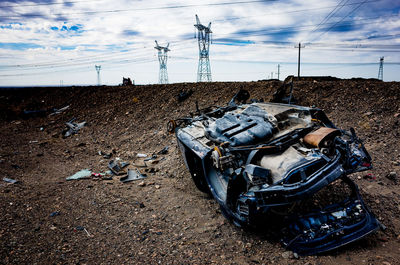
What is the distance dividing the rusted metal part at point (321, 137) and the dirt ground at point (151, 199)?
1298 millimetres

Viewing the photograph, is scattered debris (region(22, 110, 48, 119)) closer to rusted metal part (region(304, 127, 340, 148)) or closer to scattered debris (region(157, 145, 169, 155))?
scattered debris (region(157, 145, 169, 155))

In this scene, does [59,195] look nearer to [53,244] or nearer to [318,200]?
[53,244]

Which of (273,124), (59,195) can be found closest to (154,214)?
(59,195)

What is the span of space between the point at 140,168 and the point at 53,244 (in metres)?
3.40

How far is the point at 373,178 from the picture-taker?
476 cm

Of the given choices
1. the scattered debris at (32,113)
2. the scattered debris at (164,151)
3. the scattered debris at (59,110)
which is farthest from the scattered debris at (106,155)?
A: the scattered debris at (32,113)

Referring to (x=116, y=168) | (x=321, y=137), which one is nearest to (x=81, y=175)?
(x=116, y=168)

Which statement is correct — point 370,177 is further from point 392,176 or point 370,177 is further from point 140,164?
point 140,164

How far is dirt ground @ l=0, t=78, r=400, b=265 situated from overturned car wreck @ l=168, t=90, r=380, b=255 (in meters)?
0.27

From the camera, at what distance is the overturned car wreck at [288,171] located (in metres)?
2.84

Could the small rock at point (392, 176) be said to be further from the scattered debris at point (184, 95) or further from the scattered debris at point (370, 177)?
the scattered debris at point (184, 95)

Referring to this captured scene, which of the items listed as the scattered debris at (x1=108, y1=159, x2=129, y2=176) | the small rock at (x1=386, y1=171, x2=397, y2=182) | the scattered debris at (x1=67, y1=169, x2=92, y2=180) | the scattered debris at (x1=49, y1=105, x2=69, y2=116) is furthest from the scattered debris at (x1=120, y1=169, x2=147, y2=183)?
the scattered debris at (x1=49, y1=105, x2=69, y2=116)

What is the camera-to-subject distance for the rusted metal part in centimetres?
337

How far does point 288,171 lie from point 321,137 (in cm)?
85
